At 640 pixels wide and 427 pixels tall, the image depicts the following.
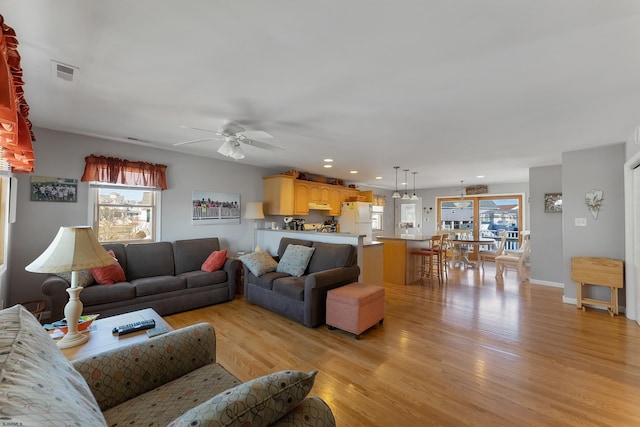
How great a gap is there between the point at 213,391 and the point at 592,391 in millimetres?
2770

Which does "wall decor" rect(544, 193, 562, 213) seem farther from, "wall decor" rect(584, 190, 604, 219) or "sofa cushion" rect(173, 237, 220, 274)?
"sofa cushion" rect(173, 237, 220, 274)

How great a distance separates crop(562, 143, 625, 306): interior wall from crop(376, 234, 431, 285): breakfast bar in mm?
2219

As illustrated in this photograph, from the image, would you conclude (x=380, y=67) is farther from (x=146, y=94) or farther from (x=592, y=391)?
(x=592, y=391)

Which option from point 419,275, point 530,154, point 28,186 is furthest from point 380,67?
point 419,275

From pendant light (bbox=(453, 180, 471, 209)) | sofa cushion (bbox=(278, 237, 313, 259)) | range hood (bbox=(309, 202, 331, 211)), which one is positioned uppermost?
pendant light (bbox=(453, 180, 471, 209))

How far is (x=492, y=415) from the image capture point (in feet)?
5.97

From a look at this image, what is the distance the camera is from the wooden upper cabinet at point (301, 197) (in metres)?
5.77

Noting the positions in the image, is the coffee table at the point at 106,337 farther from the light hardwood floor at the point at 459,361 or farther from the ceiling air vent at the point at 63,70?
the ceiling air vent at the point at 63,70

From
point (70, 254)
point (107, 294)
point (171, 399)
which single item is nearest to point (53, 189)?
point (107, 294)

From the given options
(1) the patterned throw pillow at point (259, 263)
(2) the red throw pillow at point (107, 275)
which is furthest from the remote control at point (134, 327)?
(1) the patterned throw pillow at point (259, 263)

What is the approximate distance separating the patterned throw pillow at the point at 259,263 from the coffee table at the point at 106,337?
5.84 ft

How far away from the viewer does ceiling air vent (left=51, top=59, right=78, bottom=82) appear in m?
1.91

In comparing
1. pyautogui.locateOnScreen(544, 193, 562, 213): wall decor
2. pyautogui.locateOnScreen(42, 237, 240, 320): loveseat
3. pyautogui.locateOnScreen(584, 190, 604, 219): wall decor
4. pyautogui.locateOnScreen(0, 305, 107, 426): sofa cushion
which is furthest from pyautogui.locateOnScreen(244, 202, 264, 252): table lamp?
pyautogui.locateOnScreen(544, 193, 562, 213): wall decor

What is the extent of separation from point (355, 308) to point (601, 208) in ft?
13.0
